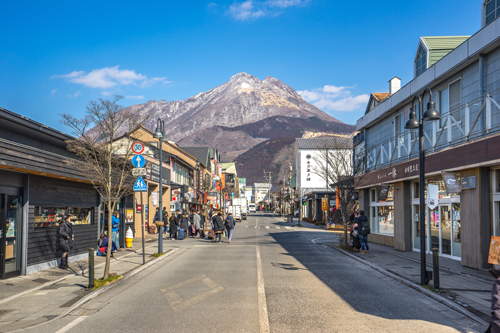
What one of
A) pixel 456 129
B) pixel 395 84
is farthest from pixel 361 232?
pixel 395 84

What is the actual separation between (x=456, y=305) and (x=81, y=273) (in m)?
10.7

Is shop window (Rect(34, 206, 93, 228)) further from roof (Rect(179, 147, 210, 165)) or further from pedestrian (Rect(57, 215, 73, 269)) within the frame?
roof (Rect(179, 147, 210, 165))

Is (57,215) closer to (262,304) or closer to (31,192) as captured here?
(31,192)

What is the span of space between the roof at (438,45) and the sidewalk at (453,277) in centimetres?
1037

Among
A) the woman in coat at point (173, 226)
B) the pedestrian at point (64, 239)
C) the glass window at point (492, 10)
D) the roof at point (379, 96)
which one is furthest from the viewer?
the roof at point (379, 96)

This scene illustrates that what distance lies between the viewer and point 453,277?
12.4 meters

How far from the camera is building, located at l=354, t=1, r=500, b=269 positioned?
43.6ft

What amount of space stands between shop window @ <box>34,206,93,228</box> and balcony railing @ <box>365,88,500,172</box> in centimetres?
1392

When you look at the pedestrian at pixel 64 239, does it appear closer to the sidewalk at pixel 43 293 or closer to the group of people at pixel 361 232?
the sidewalk at pixel 43 293

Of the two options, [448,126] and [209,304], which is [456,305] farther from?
[448,126]

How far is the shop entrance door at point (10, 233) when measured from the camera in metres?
11.7

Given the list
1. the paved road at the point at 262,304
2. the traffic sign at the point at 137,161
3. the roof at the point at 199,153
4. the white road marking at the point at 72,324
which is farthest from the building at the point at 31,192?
the roof at the point at 199,153

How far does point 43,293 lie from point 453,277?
36.8 feet

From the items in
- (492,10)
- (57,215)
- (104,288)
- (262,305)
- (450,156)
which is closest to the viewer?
(262,305)
